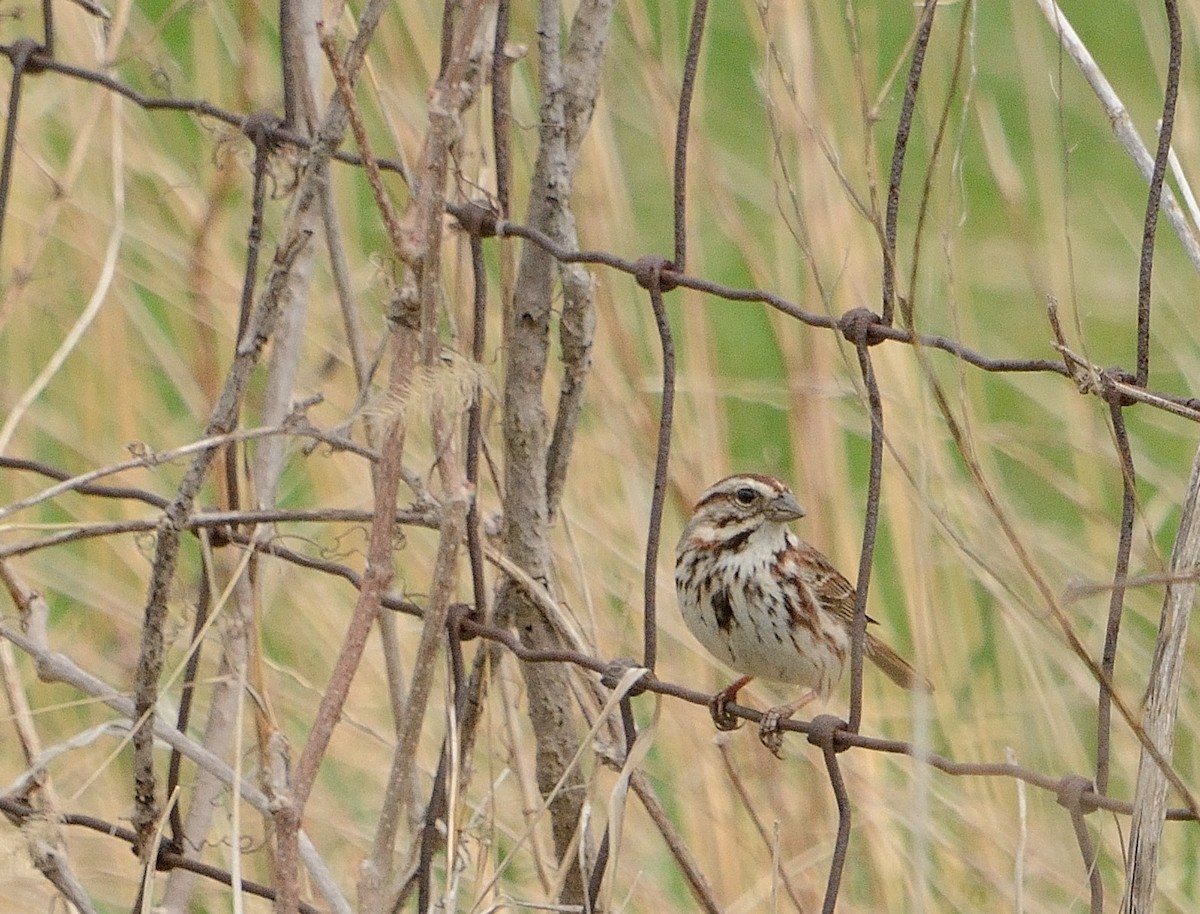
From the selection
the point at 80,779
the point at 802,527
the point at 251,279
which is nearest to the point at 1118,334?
the point at 802,527

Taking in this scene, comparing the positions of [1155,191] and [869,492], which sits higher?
[1155,191]

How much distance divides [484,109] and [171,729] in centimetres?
129

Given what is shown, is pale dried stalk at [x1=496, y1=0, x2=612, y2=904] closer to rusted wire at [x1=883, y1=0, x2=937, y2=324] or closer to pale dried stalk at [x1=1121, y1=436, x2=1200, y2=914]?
rusted wire at [x1=883, y1=0, x2=937, y2=324]

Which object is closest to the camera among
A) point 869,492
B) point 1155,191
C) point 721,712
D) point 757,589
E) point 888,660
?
point 1155,191

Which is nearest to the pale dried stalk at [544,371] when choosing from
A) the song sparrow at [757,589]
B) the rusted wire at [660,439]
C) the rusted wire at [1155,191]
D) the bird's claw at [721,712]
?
the bird's claw at [721,712]

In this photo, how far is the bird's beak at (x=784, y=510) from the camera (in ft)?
10.1

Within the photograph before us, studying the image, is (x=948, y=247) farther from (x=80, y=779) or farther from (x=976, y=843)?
(x=80, y=779)

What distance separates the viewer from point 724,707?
80.5 inches

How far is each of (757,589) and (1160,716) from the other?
4.63 feet

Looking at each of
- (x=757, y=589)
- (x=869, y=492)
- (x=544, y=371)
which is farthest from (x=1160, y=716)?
(x=757, y=589)

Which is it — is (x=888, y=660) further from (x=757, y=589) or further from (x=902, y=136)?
(x=902, y=136)

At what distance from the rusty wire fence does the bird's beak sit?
0.72 meters

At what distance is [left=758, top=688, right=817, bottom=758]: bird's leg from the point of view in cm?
219

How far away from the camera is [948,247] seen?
1793 mm
